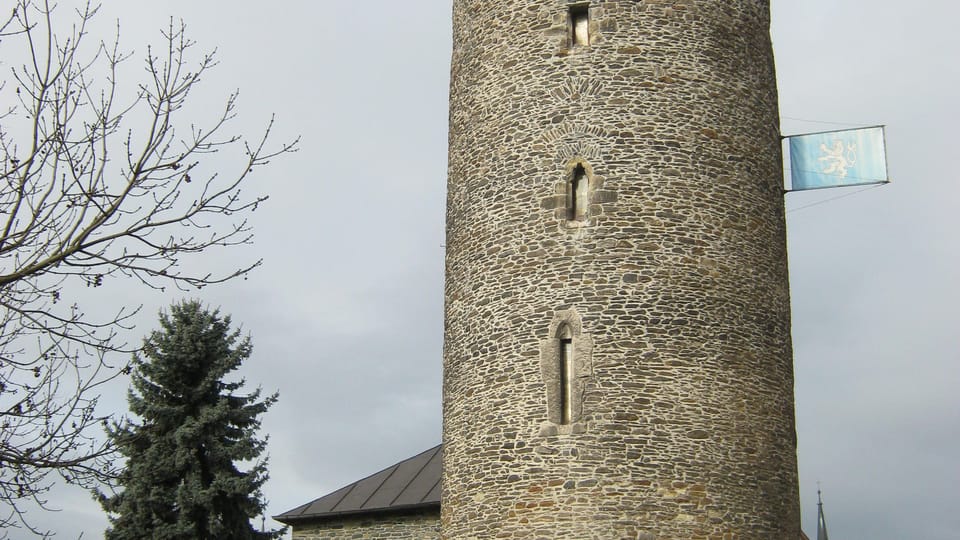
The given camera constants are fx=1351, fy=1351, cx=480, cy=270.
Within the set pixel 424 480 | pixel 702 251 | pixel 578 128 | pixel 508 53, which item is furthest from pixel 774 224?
pixel 424 480

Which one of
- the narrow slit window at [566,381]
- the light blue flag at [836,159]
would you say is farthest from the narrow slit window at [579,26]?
the narrow slit window at [566,381]

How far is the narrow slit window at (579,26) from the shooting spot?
16594 mm

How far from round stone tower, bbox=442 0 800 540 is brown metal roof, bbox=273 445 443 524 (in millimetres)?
6023

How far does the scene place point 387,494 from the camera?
75.3 ft

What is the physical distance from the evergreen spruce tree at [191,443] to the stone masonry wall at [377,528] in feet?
4.03

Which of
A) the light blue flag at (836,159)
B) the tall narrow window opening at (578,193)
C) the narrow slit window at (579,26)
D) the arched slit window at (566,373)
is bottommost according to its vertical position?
the arched slit window at (566,373)

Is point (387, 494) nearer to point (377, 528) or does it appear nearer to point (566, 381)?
point (377, 528)

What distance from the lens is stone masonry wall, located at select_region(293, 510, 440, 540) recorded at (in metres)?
21.9

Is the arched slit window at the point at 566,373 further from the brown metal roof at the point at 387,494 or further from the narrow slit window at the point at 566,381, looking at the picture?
the brown metal roof at the point at 387,494

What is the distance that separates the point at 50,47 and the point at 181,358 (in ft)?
38.6

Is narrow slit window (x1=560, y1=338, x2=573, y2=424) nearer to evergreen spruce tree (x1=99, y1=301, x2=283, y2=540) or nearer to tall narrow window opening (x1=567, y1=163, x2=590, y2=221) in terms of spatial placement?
tall narrow window opening (x1=567, y1=163, x2=590, y2=221)

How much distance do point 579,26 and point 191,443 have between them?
9164 millimetres

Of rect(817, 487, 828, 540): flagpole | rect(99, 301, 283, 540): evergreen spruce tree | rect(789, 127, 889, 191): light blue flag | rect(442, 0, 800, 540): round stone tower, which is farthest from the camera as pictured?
rect(817, 487, 828, 540): flagpole

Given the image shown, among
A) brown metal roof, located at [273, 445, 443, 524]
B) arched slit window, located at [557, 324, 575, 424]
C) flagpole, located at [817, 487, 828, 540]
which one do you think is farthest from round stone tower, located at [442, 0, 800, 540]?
flagpole, located at [817, 487, 828, 540]
